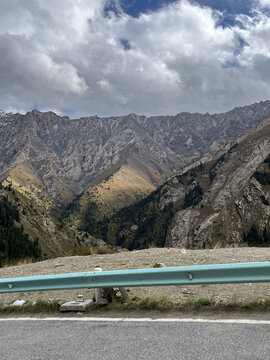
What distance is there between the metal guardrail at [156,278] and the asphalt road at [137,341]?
0.82 m

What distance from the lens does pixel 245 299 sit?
622 centimetres

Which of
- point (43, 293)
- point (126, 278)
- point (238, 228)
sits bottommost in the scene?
point (238, 228)

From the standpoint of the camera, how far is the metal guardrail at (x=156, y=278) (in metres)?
5.43

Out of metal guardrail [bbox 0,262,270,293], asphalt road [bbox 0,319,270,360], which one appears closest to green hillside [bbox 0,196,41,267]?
metal guardrail [bbox 0,262,270,293]

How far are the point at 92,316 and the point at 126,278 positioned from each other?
1.01 meters

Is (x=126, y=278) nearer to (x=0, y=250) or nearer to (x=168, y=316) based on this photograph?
(x=168, y=316)

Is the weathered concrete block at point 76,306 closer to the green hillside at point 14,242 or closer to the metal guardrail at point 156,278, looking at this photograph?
the metal guardrail at point 156,278

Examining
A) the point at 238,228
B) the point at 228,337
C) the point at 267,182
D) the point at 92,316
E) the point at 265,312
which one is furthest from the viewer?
the point at 267,182

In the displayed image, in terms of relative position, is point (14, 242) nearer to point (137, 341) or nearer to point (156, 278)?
point (156, 278)

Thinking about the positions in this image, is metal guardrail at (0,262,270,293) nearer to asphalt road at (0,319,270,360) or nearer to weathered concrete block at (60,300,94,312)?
weathered concrete block at (60,300,94,312)

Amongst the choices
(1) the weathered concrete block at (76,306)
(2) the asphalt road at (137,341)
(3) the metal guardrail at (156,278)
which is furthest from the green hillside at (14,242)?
A: (2) the asphalt road at (137,341)

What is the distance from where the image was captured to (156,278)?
602 cm

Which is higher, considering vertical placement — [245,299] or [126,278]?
[126,278]

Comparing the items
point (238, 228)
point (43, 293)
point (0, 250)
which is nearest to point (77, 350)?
point (43, 293)
